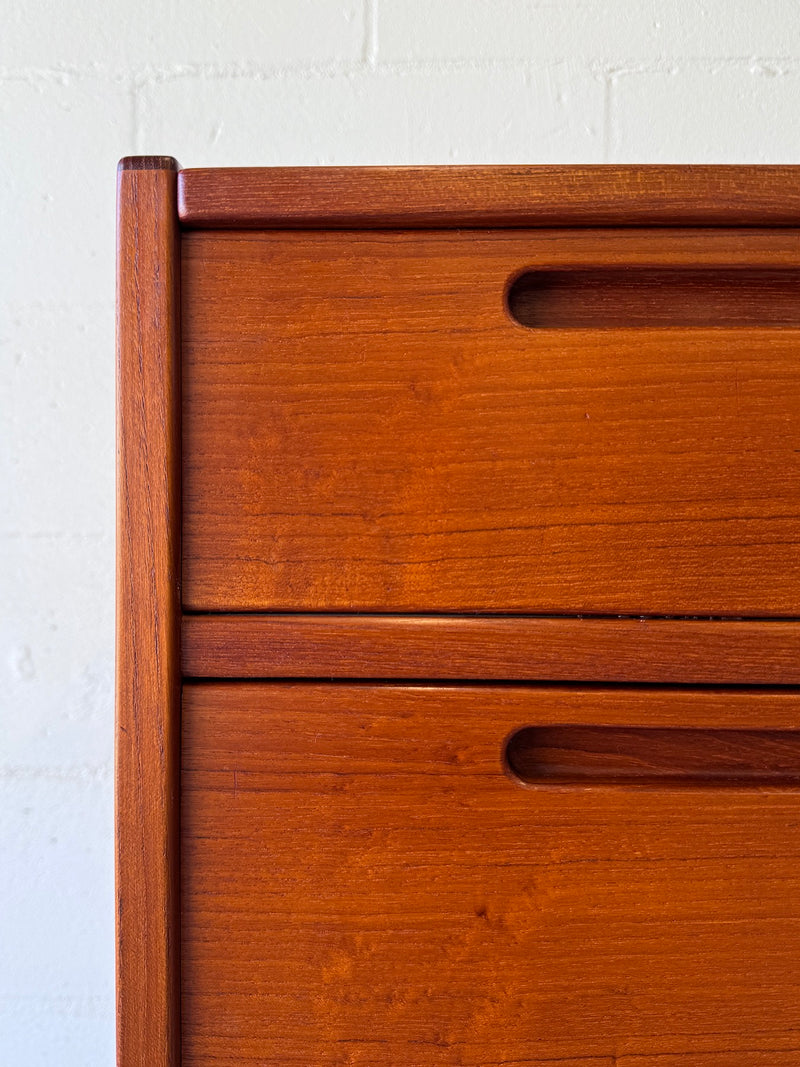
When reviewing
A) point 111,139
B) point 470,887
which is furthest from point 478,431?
point 111,139

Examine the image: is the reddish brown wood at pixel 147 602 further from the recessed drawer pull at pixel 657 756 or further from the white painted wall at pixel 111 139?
the white painted wall at pixel 111 139

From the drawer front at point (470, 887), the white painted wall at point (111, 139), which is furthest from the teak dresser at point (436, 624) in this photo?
the white painted wall at point (111, 139)

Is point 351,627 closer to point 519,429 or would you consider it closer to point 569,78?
point 519,429

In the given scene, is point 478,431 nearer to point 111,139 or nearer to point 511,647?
point 511,647

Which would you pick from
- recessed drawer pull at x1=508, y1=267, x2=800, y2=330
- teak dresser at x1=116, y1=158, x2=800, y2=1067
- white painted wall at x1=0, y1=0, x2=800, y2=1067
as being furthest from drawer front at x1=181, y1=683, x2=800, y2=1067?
white painted wall at x1=0, y1=0, x2=800, y2=1067

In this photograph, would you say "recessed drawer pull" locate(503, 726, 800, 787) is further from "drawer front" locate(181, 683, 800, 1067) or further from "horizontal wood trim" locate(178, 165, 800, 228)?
"horizontal wood trim" locate(178, 165, 800, 228)

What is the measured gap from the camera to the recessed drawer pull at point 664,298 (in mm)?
343

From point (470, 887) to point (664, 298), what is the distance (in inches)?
9.5

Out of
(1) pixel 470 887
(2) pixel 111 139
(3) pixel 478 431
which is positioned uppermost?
(2) pixel 111 139

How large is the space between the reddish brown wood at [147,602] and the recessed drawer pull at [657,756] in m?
0.14

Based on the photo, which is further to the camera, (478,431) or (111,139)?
(111,139)

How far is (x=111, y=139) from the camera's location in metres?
A: 0.68

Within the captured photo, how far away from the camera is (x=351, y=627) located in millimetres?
338

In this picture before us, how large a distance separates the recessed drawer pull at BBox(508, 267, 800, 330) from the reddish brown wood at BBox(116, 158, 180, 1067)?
0.46ft
